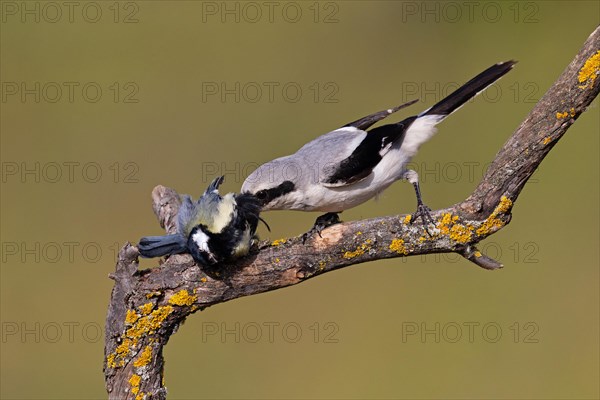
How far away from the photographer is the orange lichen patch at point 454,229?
273cm

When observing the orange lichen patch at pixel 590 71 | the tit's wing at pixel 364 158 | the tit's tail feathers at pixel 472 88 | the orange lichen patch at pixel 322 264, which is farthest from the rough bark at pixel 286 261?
the tit's tail feathers at pixel 472 88

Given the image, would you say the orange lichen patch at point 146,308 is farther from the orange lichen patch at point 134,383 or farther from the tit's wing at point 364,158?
the tit's wing at point 364,158

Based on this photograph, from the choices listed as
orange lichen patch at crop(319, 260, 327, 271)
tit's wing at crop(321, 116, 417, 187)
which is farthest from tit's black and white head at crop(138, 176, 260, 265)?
tit's wing at crop(321, 116, 417, 187)

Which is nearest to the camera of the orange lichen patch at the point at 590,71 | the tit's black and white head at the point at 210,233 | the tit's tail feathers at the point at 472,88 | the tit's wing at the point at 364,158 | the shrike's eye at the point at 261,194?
the orange lichen patch at the point at 590,71

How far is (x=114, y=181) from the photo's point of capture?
6.97 metres

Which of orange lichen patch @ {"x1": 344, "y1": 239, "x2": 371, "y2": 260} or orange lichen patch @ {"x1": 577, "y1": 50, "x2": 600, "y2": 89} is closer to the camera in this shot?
orange lichen patch @ {"x1": 577, "y1": 50, "x2": 600, "y2": 89}

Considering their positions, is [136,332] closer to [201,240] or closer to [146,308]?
[146,308]

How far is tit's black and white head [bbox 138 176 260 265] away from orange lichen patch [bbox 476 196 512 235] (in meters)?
0.83

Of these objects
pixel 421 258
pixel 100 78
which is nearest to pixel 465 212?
pixel 421 258

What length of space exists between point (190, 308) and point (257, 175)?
2.14ft

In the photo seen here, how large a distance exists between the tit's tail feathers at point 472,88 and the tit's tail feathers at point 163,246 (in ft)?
4.95

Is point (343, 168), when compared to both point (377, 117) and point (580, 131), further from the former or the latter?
point (580, 131)

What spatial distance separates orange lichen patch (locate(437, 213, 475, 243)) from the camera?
8.95ft

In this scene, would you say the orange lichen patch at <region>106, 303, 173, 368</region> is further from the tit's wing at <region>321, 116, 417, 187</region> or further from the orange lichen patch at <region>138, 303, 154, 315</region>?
the tit's wing at <region>321, 116, 417, 187</region>
